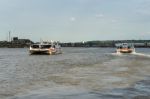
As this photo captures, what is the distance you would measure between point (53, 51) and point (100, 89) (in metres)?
82.5

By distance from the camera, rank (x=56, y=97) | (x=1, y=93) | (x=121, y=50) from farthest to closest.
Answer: (x=121, y=50) → (x=1, y=93) → (x=56, y=97)

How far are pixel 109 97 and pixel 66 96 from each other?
6.17ft

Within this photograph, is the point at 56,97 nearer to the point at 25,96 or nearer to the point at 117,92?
the point at 25,96

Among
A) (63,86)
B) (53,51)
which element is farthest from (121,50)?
(63,86)

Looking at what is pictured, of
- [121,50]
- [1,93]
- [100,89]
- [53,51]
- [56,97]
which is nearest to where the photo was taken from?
[56,97]

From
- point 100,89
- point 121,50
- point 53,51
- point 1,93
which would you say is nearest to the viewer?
point 1,93

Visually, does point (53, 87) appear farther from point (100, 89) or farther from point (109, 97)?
point (109, 97)

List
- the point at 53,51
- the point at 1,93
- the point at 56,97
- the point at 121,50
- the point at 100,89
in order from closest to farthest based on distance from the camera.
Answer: the point at 56,97
the point at 1,93
the point at 100,89
the point at 53,51
the point at 121,50

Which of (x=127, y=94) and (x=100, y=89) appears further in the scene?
(x=100, y=89)

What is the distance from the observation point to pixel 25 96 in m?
18.7

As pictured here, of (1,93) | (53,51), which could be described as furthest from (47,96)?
(53,51)

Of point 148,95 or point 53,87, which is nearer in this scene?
point 148,95

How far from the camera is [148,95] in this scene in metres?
19.2

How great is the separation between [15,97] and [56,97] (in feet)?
5.78
